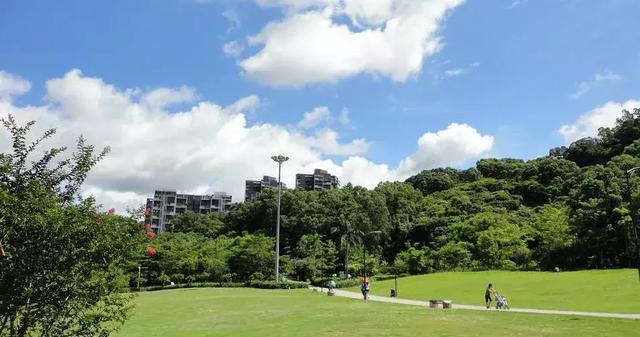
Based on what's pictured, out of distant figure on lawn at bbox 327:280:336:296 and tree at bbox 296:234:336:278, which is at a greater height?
tree at bbox 296:234:336:278

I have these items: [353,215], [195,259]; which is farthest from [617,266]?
[195,259]

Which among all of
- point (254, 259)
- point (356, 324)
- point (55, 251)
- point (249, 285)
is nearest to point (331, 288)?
point (249, 285)

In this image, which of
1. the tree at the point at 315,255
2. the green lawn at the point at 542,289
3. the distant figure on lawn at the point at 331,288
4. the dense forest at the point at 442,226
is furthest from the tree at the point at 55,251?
the tree at the point at 315,255

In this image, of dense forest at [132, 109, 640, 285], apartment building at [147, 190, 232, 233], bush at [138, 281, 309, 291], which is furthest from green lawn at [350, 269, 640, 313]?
apartment building at [147, 190, 232, 233]

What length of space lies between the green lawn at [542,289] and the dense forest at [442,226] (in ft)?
36.4

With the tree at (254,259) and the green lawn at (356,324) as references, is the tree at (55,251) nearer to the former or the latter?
the green lawn at (356,324)

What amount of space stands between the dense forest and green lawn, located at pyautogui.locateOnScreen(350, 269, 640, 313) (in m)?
11.1

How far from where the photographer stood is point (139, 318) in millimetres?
27438

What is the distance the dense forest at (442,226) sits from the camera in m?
63.6

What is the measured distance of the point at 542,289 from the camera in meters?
43.8

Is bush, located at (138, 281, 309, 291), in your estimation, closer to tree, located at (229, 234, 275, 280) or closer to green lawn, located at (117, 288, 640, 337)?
tree, located at (229, 234, 275, 280)

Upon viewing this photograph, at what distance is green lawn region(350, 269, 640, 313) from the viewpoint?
3338cm

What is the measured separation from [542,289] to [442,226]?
140ft

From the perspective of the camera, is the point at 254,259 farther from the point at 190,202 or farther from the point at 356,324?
the point at 190,202
